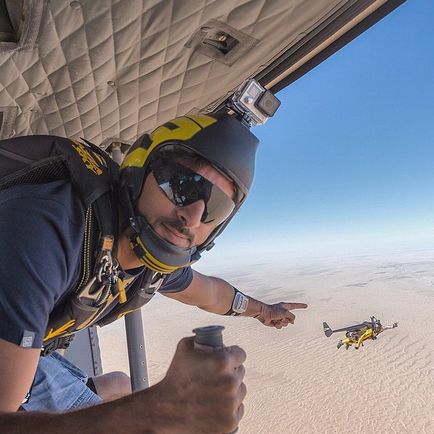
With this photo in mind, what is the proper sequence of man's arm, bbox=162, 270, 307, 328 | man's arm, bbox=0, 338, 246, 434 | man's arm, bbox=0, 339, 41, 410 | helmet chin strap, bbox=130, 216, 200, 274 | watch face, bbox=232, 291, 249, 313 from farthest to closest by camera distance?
watch face, bbox=232, 291, 249, 313
man's arm, bbox=162, 270, 307, 328
helmet chin strap, bbox=130, 216, 200, 274
man's arm, bbox=0, 339, 41, 410
man's arm, bbox=0, 338, 246, 434

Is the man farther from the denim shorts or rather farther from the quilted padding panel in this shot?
the quilted padding panel

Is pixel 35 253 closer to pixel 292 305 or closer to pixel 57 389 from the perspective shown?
pixel 57 389

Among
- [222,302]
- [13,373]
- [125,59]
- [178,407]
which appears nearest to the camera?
[178,407]

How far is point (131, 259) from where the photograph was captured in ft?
3.76

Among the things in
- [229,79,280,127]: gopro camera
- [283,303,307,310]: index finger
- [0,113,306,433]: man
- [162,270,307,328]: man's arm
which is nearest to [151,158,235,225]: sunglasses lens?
[0,113,306,433]: man

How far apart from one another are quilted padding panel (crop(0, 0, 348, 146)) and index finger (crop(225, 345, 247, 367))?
1.16m

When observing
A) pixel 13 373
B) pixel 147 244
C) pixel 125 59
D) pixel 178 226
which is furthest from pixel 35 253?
pixel 125 59

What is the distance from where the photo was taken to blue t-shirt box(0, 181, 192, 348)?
→ 65 centimetres

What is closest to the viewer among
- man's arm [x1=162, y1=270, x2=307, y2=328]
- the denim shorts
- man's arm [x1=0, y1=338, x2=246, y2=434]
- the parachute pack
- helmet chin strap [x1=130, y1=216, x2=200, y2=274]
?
man's arm [x1=0, y1=338, x2=246, y2=434]

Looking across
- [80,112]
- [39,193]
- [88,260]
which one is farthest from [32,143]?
[80,112]

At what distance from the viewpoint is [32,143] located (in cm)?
100

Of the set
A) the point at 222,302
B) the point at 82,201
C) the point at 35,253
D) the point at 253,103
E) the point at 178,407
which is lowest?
the point at 222,302

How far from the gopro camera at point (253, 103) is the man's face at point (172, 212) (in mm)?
257

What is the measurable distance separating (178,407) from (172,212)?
26.3 inches
